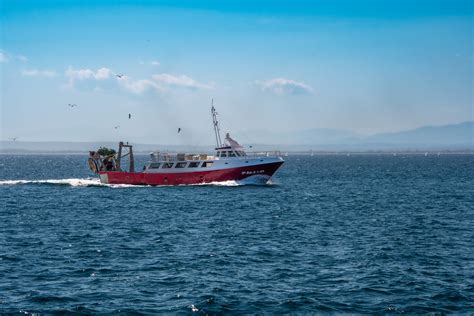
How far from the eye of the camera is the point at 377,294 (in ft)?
85.4

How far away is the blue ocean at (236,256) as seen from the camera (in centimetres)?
2488

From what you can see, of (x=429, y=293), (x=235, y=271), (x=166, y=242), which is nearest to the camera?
(x=429, y=293)

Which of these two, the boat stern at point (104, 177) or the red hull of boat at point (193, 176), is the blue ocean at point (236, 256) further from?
the boat stern at point (104, 177)

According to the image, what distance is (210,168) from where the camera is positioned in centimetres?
7888

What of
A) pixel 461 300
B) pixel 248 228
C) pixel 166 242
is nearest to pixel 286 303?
pixel 461 300

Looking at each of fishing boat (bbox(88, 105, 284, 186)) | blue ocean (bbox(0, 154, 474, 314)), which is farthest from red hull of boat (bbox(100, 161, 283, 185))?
blue ocean (bbox(0, 154, 474, 314))

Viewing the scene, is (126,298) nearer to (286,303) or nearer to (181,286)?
(181,286)

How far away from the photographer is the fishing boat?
77.9 m

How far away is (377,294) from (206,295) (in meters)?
7.70

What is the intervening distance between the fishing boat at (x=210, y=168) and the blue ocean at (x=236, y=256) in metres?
13.4

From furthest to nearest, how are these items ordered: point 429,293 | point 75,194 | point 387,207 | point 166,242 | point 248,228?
point 75,194, point 387,207, point 248,228, point 166,242, point 429,293

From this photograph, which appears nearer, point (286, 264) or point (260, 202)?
point (286, 264)

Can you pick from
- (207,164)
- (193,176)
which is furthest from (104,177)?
(207,164)

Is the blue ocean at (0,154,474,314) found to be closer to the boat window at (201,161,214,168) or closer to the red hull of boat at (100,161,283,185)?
the red hull of boat at (100,161,283,185)
